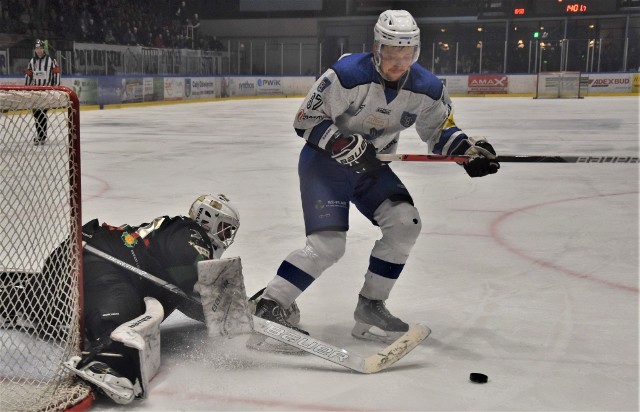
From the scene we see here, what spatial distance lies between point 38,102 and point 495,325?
1.61 meters

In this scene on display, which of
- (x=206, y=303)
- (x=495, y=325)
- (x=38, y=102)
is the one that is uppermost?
(x=38, y=102)

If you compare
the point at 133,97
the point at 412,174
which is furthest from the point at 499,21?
the point at 412,174

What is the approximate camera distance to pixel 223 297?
215 centimetres

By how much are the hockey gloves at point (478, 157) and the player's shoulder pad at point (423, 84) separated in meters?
0.19

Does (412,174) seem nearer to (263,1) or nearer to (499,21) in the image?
(499,21)

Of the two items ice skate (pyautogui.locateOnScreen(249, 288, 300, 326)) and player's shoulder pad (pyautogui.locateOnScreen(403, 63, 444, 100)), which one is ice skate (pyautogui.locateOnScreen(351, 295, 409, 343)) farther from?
player's shoulder pad (pyautogui.locateOnScreen(403, 63, 444, 100))

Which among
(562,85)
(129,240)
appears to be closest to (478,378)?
(129,240)

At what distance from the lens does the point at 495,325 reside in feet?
8.54

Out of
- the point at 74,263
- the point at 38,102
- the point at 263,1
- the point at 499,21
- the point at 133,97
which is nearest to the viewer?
the point at 38,102

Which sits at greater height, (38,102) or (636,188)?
(38,102)

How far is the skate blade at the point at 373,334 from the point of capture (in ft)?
8.06

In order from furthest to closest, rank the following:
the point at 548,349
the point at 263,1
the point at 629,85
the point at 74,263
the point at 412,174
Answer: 1. the point at 263,1
2. the point at 629,85
3. the point at 412,174
4. the point at 548,349
5. the point at 74,263

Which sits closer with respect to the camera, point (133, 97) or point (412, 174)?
point (412, 174)

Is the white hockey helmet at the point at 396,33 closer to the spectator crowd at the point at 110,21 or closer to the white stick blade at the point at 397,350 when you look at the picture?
the white stick blade at the point at 397,350
